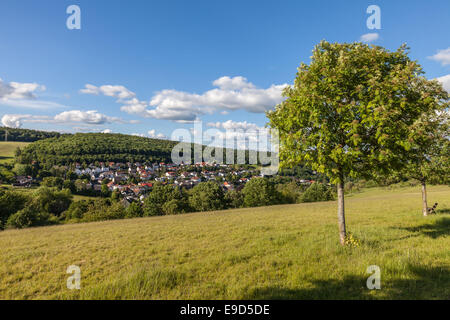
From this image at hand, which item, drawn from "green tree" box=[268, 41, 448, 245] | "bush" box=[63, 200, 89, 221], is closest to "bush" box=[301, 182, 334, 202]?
"green tree" box=[268, 41, 448, 245]

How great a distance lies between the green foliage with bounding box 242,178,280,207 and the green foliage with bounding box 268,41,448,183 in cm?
5731

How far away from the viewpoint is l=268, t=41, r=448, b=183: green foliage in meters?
7.85

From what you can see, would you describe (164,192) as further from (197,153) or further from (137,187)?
(197,153)

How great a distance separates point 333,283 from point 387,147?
577 cm

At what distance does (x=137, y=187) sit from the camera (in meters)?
131

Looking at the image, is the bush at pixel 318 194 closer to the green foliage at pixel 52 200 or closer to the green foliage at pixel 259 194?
the green foliage at pixel 259 194

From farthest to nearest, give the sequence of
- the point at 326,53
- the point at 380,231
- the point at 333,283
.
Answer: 1. the point at 380,231
2. the point at 326,53
3. the point at 333,283

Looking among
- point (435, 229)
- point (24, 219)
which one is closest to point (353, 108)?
point (435, 229)

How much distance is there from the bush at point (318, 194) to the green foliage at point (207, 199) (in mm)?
32333

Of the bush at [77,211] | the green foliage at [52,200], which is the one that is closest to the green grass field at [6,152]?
the green foliage at [52,200]

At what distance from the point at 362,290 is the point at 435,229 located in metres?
10.8

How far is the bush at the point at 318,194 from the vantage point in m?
75.9

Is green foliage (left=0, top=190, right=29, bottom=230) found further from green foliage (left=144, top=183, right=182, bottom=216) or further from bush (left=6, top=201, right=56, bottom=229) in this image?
green foliage (left=144, top=183, right=182, bottom=216)
